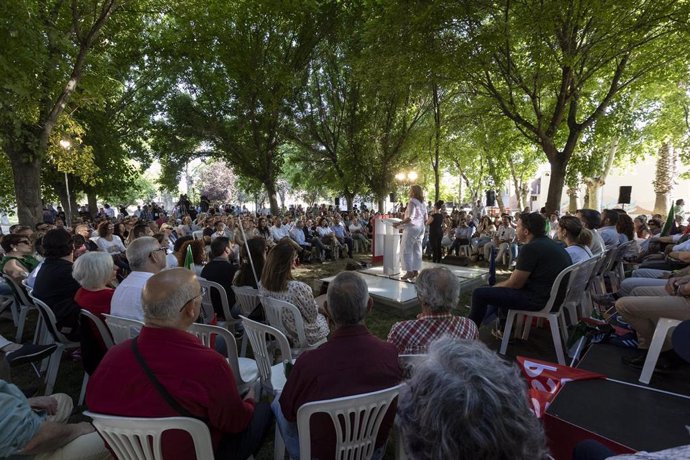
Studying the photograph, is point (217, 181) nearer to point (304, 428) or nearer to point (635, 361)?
point (635, 361)

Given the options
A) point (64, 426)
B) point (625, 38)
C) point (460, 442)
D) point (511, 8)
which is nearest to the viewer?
point (460, 442)

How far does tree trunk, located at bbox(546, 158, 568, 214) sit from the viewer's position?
891 centimetres

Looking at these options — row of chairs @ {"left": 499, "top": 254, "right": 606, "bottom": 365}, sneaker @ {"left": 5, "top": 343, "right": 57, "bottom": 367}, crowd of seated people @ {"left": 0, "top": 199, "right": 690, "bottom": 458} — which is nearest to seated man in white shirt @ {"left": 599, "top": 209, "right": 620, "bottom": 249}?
crowd of seated people @ {"left": 0, "top": 199, "right": 690, "bottom": 458}

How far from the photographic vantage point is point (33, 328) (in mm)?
5219

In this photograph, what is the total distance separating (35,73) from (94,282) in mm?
6158

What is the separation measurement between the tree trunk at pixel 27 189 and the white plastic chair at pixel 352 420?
29.4 feet

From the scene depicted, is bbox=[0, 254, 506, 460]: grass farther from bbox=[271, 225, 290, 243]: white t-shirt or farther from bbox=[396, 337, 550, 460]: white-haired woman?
bbox=[271, 225, 290, 243]: white t-shirt

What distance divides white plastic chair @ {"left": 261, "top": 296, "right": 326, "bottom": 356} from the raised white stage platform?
2.13 m

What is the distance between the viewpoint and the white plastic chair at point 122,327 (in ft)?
8.35

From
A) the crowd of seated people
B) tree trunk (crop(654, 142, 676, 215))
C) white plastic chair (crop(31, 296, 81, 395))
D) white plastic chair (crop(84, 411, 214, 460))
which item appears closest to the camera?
the crowd of seated people

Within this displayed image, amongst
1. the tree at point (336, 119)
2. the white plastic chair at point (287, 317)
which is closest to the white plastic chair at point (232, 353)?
the white plastic chair at point (287, 317)

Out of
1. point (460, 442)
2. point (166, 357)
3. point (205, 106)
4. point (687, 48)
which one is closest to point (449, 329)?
point (460, 442)

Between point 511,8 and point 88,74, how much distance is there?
998cm

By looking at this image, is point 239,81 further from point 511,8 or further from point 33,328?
point 33,328
